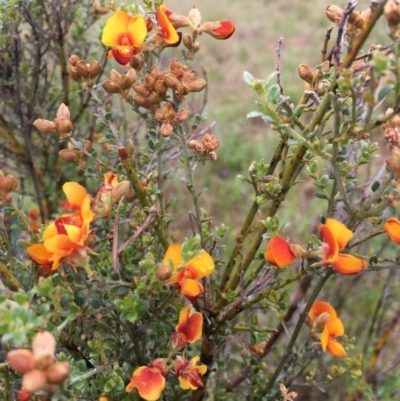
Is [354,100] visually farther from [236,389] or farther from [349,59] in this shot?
[236,389]

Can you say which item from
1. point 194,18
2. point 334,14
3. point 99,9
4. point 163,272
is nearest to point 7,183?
point 163,272

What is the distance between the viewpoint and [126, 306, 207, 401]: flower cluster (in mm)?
725

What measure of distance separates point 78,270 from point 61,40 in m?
1.03

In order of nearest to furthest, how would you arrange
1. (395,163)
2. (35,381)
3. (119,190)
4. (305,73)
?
(35,381)
(395,163)
(119,190)
(305,73)

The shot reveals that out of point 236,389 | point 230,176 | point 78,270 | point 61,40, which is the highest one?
point 61,40

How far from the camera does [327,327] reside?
0.91 m

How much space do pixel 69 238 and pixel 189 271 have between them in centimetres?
19

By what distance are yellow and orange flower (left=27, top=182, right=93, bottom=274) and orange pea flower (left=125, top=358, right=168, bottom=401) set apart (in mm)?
193

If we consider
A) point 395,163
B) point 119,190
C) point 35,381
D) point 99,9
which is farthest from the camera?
point 99,9

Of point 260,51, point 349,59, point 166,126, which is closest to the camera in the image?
point 349,59

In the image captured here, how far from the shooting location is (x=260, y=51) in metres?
5.47

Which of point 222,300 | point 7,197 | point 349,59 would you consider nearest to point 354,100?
point 349,59

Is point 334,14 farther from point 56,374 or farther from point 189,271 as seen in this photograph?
point 56,374

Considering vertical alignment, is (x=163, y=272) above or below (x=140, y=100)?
below
